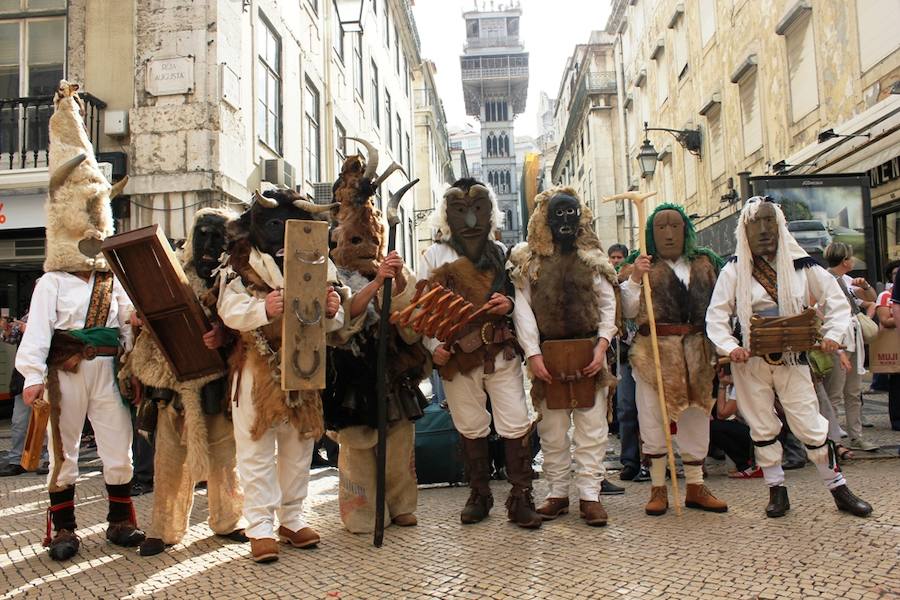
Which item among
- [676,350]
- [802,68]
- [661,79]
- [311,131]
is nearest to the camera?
[676,350]

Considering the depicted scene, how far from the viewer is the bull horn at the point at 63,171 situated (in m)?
4.14

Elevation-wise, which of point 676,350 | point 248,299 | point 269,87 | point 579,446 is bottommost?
point 579,446

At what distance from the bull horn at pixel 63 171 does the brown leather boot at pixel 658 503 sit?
402 centimetres

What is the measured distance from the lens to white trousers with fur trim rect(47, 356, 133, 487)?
402 cm

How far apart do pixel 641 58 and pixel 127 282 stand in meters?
24.3

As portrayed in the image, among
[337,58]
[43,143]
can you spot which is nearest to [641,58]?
[337,58]

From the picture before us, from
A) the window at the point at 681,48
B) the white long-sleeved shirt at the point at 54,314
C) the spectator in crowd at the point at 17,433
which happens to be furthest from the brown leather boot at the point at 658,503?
the window at the point at 681,48

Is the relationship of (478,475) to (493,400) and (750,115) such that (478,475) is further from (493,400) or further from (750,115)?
(750,115)

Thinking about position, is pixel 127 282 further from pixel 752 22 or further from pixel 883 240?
pixel 752 22

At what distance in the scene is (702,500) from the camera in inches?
171

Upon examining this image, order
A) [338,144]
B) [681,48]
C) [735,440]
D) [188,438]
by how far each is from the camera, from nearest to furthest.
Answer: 1. [188,438]
2. [735,440]
3. [338,144]
4. [681,48]

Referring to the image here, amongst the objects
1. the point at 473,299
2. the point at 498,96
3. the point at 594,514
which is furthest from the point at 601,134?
the point at 498,96

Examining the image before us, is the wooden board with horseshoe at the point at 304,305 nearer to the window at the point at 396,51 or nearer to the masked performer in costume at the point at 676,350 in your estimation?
the masked performer in costume at the point at 676,350

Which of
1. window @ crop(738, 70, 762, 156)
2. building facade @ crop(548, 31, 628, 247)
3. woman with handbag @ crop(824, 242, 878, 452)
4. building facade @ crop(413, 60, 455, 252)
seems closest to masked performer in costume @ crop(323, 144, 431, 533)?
woman with handbag @ crop(824, 242, 878, 452)
